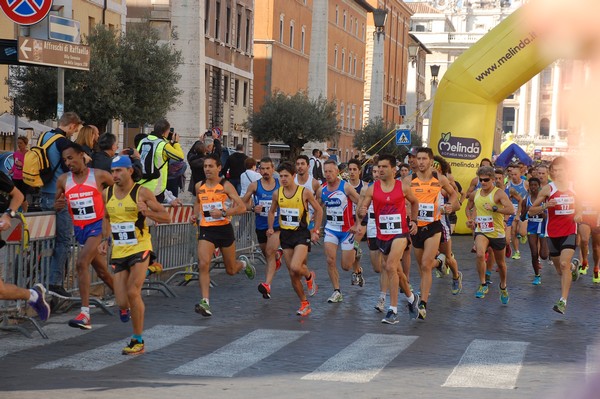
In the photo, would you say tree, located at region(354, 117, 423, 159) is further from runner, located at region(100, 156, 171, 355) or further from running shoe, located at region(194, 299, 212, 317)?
runner, located at region(100, 156, 171, 355)

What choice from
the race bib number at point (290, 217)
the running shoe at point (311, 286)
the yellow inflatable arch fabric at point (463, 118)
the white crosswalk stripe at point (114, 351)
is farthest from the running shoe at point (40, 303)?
the yellow inflatable arch fabric at point (463, 118)

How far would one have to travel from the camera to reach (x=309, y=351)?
9.15 meters

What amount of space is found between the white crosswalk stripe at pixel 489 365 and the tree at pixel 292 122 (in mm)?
36641

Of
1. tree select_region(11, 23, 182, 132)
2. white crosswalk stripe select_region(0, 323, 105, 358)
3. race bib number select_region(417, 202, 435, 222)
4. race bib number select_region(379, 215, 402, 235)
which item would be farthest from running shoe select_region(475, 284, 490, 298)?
tree select_region(11, 23, 182, 132)

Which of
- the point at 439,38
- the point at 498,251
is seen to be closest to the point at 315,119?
the point at 498,251

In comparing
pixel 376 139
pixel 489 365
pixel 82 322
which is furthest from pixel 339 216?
pixel 376 139

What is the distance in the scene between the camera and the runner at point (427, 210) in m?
12.0

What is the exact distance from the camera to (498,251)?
1364 centimetres

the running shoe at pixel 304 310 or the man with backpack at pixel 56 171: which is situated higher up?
the man with backpack at pixel 56 171

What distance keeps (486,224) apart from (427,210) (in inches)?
62.7

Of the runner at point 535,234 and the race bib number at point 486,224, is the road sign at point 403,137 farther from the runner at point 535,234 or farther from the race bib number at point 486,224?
the race bib number at point 486,224

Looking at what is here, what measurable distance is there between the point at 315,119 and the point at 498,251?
33.2 m

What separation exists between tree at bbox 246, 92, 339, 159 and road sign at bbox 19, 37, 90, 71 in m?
34.0

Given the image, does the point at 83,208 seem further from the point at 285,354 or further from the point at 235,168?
the point at 235,168
